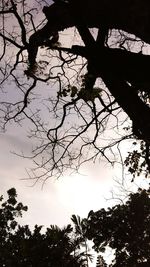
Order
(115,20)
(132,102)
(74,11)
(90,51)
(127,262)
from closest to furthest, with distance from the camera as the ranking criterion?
(132,102), (90,51), (115,20), (74,11), (127,262)

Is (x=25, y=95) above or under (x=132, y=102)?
above

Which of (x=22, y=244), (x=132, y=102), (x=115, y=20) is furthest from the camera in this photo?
(x=22, y=244)

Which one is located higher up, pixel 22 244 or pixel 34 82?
pixel 22 244

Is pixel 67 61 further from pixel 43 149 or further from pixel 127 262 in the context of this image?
pixel 127 262

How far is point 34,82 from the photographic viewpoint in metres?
7.25

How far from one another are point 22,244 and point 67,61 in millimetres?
15136

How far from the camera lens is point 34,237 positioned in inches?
816

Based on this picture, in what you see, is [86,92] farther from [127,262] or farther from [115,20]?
[127,262]

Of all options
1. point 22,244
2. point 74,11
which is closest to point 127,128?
point 74,11

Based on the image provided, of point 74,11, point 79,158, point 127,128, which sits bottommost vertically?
point 74,11

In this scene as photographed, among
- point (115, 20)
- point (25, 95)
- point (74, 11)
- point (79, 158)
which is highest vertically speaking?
point (25, 95)

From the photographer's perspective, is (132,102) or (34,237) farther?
(34,237)

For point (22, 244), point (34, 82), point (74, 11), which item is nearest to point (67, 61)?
point (34, 82)

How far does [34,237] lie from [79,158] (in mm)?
14473
